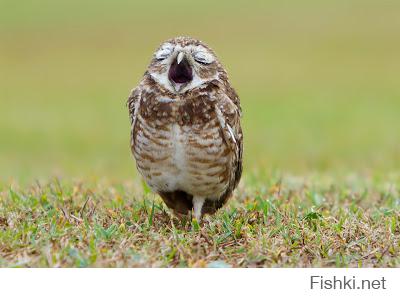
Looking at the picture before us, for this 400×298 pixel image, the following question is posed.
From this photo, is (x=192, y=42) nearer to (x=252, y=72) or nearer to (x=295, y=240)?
(x=295, y=240)

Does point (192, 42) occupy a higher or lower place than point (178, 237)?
higher

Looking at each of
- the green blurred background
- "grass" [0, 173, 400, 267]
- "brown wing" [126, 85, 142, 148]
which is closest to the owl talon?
"grass" [0, 173, 400, 267]

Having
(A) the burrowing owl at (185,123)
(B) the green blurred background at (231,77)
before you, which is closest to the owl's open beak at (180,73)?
(A) the burrowing owl at (185,123)

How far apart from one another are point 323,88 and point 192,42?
1702 centimetres

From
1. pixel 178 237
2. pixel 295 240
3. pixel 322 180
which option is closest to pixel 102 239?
pixel 178 237

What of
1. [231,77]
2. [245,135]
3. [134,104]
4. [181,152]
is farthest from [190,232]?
[231,77]

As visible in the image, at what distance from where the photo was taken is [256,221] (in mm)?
6652

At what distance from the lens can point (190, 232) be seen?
244 inches

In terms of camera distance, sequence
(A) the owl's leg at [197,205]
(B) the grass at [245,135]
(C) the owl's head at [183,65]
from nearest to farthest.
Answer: (B) the grass at [245,135] → (C) the owl's head at [183,65] → (A) the owl's leg at [197,205]

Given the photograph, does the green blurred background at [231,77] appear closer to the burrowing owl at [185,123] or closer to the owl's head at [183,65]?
the burrowing owl at [185,123]

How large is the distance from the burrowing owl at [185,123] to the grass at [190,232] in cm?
35

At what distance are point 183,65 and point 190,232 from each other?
1.33 meters

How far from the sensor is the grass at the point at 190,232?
554 cm

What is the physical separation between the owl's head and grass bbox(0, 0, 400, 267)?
1078mm
